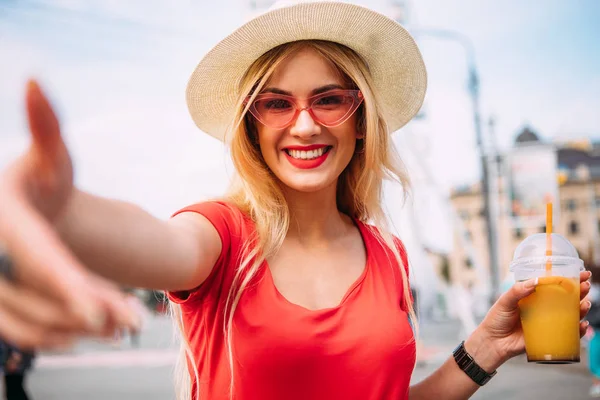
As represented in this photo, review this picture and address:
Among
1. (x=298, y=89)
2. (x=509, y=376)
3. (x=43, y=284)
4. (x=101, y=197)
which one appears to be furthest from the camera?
Result: (x=509, y=376)

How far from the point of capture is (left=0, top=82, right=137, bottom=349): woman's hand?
1.53ft

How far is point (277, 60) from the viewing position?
1685mm

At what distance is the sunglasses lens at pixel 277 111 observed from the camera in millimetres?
1656

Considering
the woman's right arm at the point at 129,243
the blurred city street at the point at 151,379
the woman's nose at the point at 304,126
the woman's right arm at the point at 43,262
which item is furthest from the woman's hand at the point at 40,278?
the blurred city street at the point at 151,379

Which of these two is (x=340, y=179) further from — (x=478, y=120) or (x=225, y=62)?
(x=478, y=120)

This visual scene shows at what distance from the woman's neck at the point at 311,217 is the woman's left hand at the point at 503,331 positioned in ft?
1.65

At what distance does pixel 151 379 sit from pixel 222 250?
24.7 feet

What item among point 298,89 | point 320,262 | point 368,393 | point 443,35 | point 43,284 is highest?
point 443,35

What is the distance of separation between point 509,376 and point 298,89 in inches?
291

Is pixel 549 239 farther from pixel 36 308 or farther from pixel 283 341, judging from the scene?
pixel 36 308

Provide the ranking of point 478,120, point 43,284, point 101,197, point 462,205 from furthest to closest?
point 462,205 → point 478,120 → point 101,197 → point 43,284

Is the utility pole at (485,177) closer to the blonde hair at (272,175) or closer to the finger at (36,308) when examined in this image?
the blonde hair at (272,175)

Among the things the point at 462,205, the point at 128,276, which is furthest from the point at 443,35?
the point at 462,205

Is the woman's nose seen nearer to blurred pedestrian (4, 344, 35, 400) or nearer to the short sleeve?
the short sleeve
